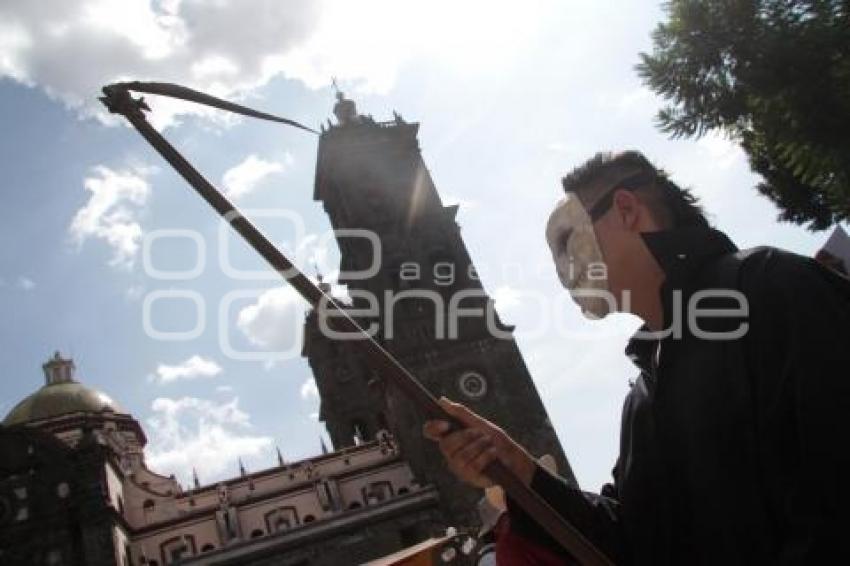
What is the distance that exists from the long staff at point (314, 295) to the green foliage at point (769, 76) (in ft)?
30.0

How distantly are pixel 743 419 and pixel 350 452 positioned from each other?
36776 mm

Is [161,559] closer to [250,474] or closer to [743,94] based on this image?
[250,474]

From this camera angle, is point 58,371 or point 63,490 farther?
point 58,371

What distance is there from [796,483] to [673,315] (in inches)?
23.5

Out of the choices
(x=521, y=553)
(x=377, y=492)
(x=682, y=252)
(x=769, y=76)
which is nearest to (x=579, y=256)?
(x=682, y=252)

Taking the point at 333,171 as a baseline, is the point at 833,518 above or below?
below

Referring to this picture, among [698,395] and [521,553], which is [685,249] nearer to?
[698,395]

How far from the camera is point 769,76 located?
32.3 feet

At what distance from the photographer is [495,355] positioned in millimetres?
33250

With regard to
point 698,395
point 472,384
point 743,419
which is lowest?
point 743,419

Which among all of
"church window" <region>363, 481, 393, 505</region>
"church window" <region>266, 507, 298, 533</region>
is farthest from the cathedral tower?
"church window" <region>266, 507, 298, 533</region>

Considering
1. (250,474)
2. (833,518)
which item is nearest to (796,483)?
(833,518)

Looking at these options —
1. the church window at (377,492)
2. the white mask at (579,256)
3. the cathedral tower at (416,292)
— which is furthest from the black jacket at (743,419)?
the church window at (377,492)

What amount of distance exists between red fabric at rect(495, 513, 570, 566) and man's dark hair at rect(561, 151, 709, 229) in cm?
129
